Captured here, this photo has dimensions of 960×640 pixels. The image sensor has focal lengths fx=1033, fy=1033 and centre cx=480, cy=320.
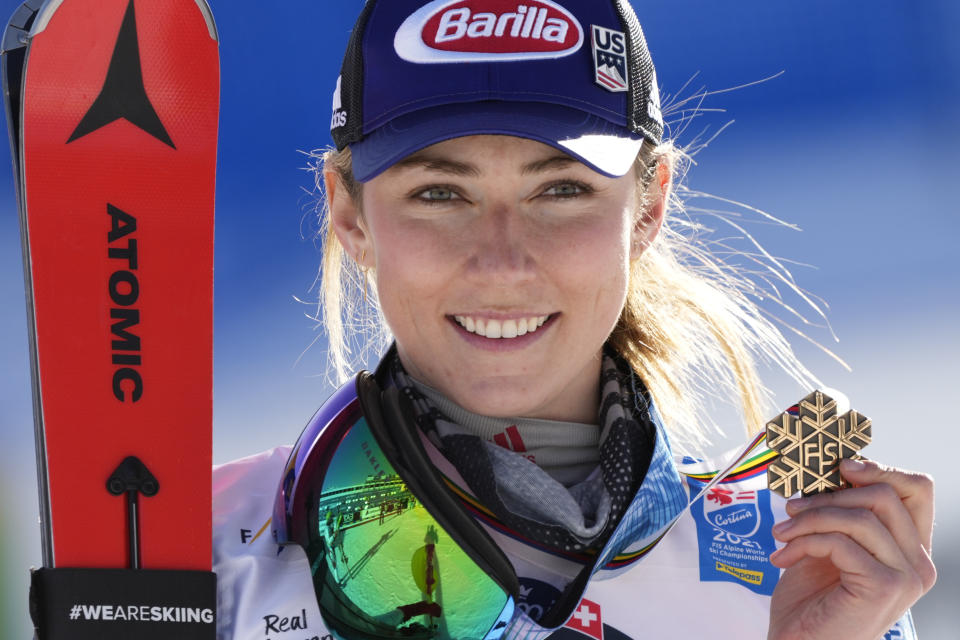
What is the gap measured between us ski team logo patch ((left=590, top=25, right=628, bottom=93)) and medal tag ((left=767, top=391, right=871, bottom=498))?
0.62m

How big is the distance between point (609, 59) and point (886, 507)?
0.85 m

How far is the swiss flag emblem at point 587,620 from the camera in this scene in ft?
5.86

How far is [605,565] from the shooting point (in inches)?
70.8

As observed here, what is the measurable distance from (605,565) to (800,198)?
2.63 m

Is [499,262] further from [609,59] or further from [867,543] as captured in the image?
[867,543]

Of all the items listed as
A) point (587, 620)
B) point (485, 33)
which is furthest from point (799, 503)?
point (485, 33)

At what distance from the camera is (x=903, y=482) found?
154cm

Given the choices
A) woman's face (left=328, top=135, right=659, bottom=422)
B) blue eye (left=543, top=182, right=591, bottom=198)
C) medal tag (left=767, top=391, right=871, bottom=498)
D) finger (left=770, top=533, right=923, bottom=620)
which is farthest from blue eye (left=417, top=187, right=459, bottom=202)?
finger (left=770, top=533, right=923, bottom=620)

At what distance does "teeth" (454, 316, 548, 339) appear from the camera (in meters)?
1.75

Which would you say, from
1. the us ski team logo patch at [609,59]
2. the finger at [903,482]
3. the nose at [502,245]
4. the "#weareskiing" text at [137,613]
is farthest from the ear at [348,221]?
the finger at [903,482]

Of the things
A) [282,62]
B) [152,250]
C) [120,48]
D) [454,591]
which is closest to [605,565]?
[454,591]

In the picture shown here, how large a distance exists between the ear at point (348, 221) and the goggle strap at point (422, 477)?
0.23 metres

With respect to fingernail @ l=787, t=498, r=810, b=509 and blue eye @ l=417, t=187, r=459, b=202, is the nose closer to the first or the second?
blue eye @ l=417, t=187, r=459, b=202

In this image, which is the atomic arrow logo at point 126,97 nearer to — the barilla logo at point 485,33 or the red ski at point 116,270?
the red ski at point 116,270
